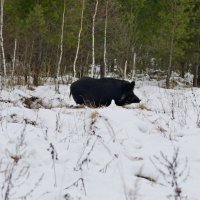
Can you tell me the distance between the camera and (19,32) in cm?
2317

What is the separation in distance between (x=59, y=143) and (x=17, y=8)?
817 inches

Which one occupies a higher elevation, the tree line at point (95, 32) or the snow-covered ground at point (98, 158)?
the tree line at point (95, 32)

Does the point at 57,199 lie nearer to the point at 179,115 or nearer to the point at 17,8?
the point at 179,115

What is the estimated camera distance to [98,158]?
4.84 metres

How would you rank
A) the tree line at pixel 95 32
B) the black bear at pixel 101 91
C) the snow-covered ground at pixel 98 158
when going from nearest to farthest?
the snow-covered ground at pixel 98 158 < the black bear at pixel 101 91 < the tree line at pixel 95 32

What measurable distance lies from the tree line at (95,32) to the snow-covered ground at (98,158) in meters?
14.6

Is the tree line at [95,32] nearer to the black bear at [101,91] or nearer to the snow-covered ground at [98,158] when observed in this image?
the black bear at [101,91]

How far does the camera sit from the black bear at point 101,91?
11742mm

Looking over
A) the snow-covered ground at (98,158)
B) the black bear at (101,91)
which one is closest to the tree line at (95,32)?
the black bear at (101,91)

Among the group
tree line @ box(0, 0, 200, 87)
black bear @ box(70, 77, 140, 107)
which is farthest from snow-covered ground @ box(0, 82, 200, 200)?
tree line @ box(0, 0, 200, 87)

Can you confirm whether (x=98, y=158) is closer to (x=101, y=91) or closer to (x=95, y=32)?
(x=101, y=91)

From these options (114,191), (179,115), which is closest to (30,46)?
(179,115)

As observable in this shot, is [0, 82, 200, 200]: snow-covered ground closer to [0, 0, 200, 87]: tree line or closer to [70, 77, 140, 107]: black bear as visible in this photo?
[70, 77, 140, 107]: black bear

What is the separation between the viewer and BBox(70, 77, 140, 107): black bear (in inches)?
462
